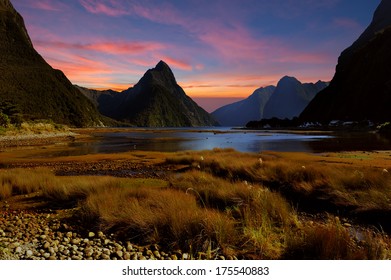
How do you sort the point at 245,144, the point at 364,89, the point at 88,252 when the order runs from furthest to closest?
1. the point at 364,89
2. the point at 245,144
3. the point at 88,252

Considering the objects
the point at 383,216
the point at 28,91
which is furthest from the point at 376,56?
the point at 28,91

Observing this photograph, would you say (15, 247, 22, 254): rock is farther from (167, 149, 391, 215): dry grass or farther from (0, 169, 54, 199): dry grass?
(167, 149, 391, 215): dry grass

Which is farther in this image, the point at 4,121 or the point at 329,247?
the point at 4,121

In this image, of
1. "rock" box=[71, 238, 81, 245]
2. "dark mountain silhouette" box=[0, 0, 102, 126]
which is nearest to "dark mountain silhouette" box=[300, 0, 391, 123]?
"rock" box=[71, 238, 81, 245]

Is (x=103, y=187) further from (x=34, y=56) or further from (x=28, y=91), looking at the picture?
(x=34, y=56)

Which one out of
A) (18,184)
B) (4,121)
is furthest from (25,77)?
(18,184)

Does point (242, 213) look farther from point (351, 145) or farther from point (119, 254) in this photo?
point (351, 145)
